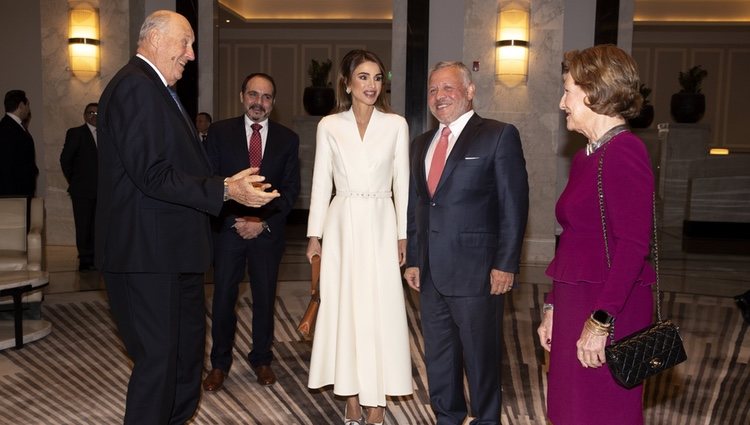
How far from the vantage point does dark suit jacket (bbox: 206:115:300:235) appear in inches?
171

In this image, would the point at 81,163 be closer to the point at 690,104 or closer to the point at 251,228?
the point at 251,228

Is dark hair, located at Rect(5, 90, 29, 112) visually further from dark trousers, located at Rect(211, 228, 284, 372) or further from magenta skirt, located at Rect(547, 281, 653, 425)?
magenta skirt, located at Rect(547, 281, 653, 425)

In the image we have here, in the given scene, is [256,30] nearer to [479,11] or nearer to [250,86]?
[479,11]

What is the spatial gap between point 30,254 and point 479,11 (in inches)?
233

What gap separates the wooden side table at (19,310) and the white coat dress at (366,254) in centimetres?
255

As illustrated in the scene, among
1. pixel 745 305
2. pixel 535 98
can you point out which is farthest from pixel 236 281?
pixel 535 98

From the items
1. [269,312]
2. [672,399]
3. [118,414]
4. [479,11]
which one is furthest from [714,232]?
[118,414]

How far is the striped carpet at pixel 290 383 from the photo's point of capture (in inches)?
157

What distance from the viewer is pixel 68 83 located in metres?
9.63

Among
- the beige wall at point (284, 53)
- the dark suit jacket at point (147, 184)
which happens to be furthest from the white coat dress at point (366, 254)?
the beige wall at point (284, 53)

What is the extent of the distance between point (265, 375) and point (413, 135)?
214 inches

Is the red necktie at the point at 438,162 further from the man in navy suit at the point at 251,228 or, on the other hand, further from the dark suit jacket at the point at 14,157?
the dark suit jacket at the point at 14,157

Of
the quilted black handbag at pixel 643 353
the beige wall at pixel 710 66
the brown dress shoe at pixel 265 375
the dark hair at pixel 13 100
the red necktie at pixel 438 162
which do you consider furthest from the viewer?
the beige wall at pixel 710 66

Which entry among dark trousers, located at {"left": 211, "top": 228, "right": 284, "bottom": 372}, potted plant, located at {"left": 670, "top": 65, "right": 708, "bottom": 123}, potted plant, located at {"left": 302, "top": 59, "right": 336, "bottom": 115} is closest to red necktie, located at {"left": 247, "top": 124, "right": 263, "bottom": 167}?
dark trousers, located at {"left": 211, "top": 228, "right": 284, "bottom": 372}
